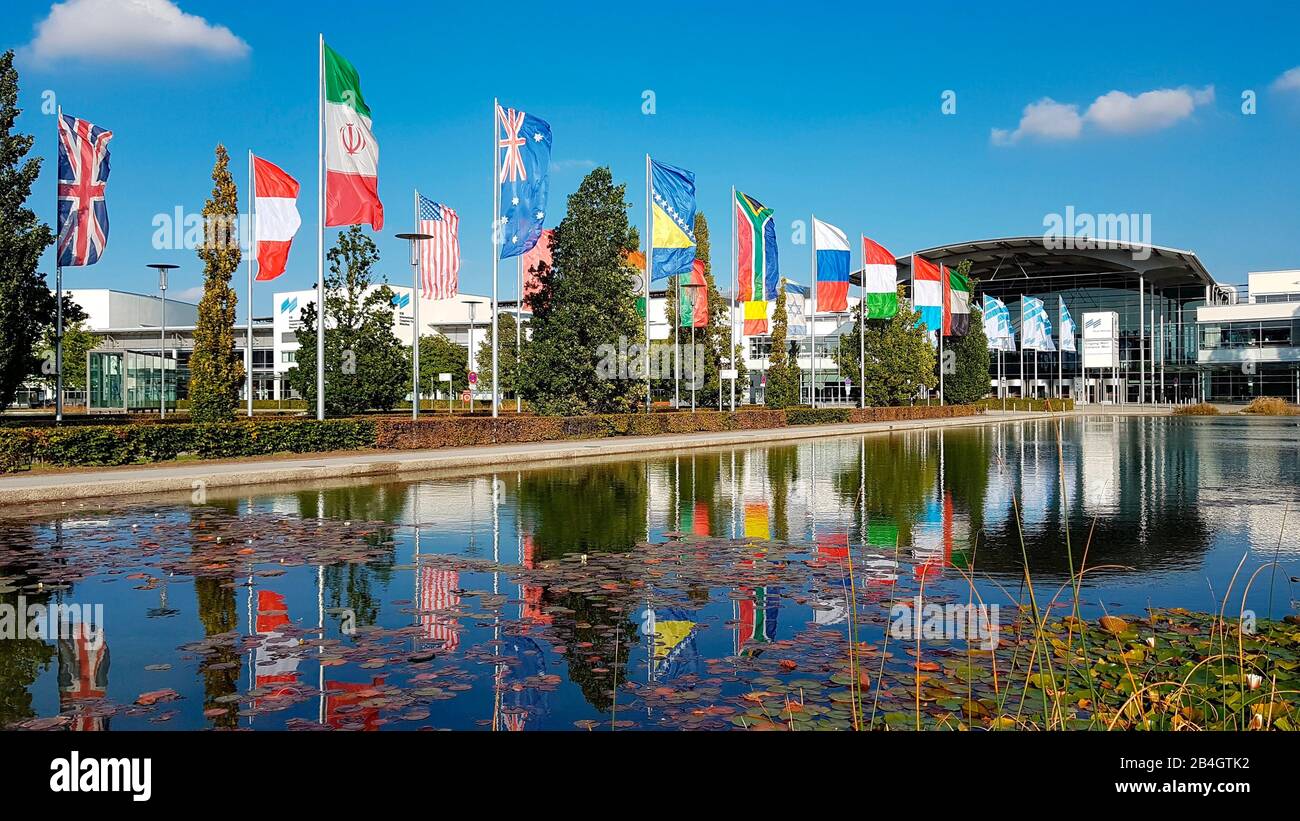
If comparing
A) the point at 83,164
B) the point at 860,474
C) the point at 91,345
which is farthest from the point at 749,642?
the point at 91,345

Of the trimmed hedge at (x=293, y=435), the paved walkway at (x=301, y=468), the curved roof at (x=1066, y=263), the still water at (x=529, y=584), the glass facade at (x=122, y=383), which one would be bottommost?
the still water at (x=529, y=584)

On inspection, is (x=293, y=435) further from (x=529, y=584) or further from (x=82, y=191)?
(x=529, y=584)

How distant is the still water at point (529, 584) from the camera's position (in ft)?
20.6

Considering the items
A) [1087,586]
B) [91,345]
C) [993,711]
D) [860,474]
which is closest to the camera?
[993,711]

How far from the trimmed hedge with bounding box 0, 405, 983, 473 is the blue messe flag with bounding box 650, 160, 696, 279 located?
6.35m

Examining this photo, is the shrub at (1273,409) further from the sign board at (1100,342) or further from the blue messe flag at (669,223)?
the blue messe flag at (669,223)

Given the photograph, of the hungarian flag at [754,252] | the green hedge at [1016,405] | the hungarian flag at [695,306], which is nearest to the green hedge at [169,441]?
the hungarian flag at [754,252]

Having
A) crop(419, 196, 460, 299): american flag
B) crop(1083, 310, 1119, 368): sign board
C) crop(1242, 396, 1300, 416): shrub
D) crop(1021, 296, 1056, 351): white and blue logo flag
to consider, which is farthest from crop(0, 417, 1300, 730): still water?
crop(1083, 310, 1119, 368): sign board

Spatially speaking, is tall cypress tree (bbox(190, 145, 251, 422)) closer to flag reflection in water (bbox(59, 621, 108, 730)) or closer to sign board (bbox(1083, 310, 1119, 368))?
flag reflection in water (bbox(59, 621, 108, 730))

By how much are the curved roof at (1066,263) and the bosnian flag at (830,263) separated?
56.7 meters

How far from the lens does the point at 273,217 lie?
31.3 metres
